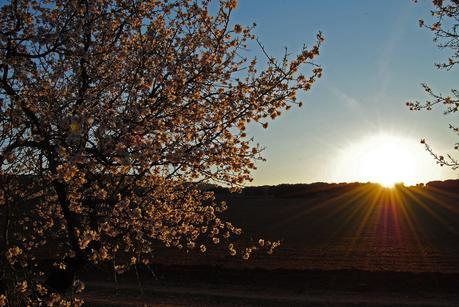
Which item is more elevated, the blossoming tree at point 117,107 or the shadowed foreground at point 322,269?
the blossoming tree at point 117,107

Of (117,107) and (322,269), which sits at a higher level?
(117,107)

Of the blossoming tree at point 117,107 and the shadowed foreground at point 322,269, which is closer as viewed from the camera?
the blossoming tree at point 117,107

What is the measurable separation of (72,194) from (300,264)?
73.2 ft

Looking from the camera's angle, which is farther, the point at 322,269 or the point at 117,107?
the point at 322,269

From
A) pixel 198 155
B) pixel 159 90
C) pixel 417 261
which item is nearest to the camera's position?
pixel 198 155

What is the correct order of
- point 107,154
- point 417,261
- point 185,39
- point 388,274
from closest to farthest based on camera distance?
point 107,154 < point 185,39 < point 388,274 < point 417,261

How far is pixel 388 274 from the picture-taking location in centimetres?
2506

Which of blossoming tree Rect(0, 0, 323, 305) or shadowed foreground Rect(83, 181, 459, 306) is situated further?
shadowed foreground Rect(83, 181, 459, 306)

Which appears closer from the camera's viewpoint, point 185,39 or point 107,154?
point 107,154

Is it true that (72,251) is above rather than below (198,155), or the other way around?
below

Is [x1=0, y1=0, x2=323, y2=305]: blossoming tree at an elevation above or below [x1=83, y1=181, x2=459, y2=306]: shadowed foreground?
above

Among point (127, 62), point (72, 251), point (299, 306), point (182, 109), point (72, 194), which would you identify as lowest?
point (299, 306)

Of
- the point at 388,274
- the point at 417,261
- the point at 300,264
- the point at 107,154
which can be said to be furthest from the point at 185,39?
the point at 417,261

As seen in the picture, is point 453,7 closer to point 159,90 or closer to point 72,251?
point 159,90
